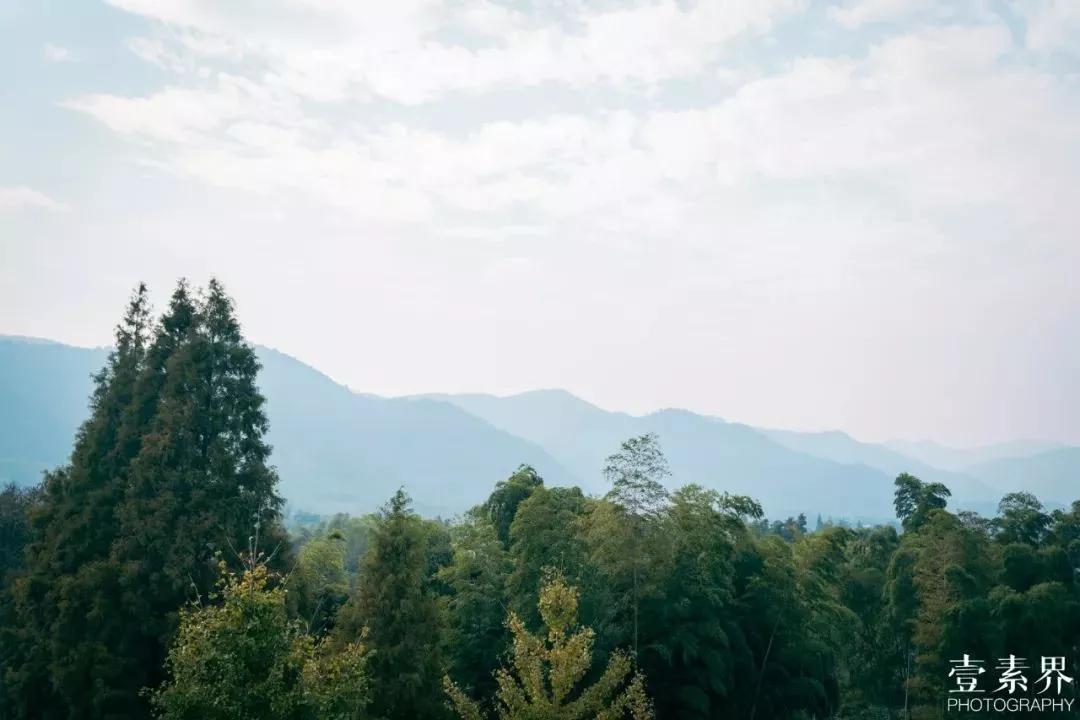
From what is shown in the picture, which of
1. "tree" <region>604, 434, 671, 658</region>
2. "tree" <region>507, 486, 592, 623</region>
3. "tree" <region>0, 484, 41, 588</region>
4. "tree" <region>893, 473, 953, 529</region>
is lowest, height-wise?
"tree" <region>0, 484, 41, 588</region>

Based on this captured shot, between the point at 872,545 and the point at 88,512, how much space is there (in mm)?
27968

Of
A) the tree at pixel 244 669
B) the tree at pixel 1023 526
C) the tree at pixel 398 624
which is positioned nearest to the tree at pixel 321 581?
the tree at pixel 398 624

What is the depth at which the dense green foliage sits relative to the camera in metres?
16.9

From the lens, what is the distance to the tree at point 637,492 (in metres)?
20.7

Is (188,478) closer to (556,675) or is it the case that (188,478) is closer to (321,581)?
(321,581)

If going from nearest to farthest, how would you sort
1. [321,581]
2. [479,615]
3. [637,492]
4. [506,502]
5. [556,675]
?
[556,675], [637,492], [479,615], [321,581], [506,502]

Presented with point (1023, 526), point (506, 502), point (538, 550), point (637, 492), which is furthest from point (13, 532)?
point (1023, 526)

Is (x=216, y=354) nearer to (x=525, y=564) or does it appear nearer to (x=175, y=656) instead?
(x=525, y=564)

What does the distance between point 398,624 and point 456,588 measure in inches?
218

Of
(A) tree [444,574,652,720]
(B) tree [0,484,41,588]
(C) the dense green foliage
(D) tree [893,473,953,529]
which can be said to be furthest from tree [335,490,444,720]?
(D) tree [893,473,953,529]

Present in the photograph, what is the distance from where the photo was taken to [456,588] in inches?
884

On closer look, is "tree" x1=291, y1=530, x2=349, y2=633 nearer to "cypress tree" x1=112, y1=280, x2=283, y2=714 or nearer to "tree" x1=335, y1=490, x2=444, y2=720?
"cypress tree" x1=112, y1=280, x2=283, y2=714

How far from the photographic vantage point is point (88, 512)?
20719 millimetres

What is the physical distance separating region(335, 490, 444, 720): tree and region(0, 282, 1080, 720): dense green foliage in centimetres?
4
